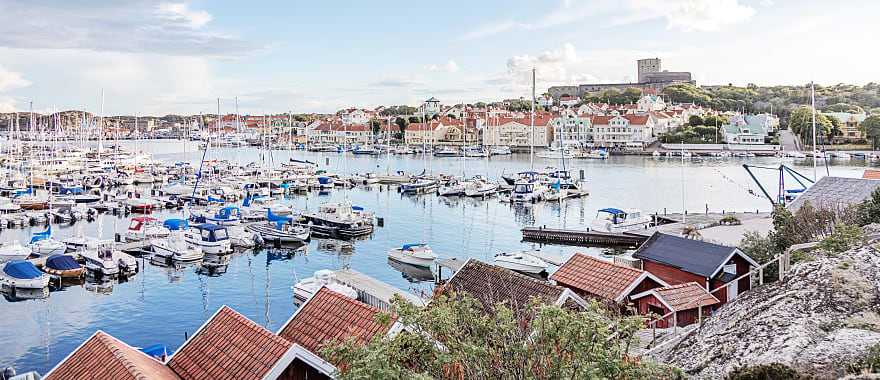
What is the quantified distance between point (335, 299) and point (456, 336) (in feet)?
11.4

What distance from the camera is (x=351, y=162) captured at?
67.9m

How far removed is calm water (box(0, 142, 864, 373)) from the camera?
49.7ft

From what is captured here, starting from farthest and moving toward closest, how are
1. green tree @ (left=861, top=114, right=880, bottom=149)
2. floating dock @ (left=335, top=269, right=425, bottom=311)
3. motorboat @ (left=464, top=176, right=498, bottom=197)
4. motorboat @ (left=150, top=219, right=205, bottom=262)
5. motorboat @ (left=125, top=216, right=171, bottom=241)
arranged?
green tree @ (left=861, top=114, right=880, bottom=149) < motorboat @ (left=464, top=176, right=498, bottom=197) < motorboat @ (left=125, top=216, right=171, bottom=241) < motorboat @ (left=150, top=219, right=205, bottom=262) < floating dock @ (left=335, top=269, right=425, bottom=311)

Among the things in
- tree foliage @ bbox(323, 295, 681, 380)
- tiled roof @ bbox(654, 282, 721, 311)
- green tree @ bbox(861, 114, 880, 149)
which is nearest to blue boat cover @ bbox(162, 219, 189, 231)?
tiled roof @ bbox(654, 282, 721, 311)

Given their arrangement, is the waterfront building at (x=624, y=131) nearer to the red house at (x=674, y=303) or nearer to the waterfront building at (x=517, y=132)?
the waterfront building at (x=517, y=132)

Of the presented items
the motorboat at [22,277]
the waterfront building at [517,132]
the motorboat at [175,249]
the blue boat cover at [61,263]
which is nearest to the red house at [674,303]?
the motorboat at [22,277]

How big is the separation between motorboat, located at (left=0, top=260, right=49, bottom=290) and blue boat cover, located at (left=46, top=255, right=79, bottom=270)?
956 mm

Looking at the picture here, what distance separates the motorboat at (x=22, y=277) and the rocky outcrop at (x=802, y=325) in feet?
51.3

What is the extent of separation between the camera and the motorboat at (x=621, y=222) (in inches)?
1030

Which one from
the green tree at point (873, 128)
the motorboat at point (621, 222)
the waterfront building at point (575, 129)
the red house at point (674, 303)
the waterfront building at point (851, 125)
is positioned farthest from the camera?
the waterfront building at point (575, 129)

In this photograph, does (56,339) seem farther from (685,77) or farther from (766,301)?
(685,77)

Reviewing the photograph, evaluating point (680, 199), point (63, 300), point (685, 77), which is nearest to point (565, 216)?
point (680, 199)

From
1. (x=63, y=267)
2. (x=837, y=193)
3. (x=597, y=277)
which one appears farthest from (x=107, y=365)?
(x=837, y=193)

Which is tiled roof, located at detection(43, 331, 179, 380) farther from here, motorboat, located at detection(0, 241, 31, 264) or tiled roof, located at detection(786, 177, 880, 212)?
tiled roof, located at detection(786, 177, 880, 212)
